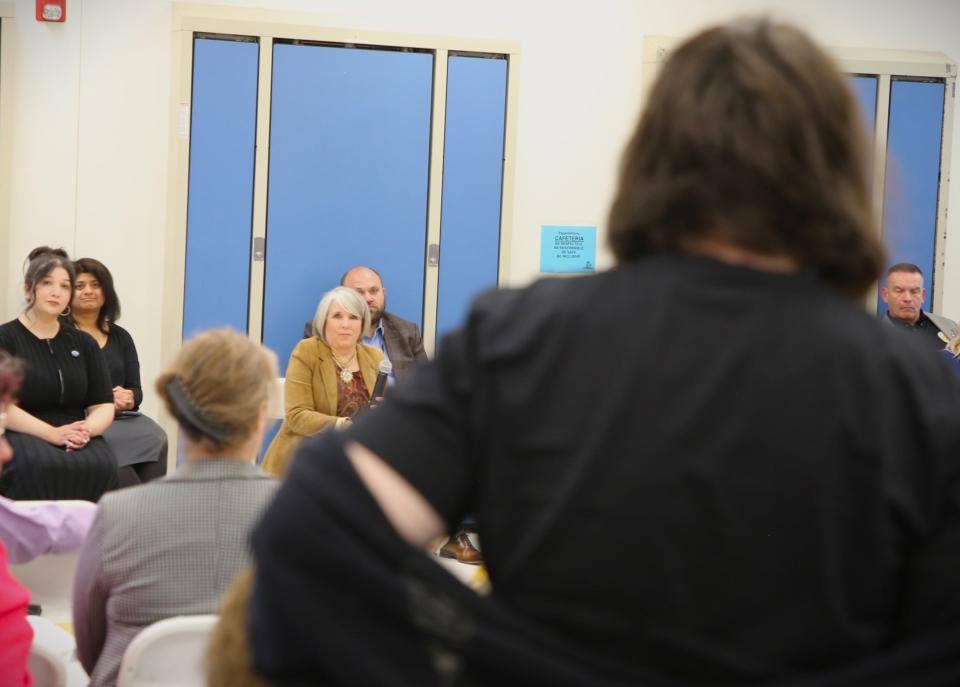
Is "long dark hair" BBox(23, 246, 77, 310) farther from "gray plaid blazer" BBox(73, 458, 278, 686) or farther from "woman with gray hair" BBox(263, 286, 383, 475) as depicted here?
"gray plaid blazer" BBox(73, 458, 278, 686)

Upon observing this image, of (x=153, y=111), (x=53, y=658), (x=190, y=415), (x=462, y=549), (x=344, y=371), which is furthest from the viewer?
(x=153, y=111)

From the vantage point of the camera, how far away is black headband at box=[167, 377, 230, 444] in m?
2.09

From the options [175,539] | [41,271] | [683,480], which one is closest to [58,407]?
[41,271]

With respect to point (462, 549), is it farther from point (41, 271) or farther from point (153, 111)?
point (153, 111)

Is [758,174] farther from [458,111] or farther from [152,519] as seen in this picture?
[458,111]

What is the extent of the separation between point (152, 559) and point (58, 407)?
10.2ft

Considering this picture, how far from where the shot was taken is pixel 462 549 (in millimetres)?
5293

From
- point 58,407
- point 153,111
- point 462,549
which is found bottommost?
point 462,549

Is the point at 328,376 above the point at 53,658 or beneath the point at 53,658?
above

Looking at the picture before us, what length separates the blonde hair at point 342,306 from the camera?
4.99 meters

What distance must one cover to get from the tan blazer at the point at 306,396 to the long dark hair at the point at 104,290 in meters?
1.22

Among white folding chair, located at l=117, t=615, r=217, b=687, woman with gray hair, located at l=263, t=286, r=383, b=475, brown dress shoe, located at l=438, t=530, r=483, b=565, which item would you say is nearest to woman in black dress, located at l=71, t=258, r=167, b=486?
woman with gray hair, located at l=263, t=286, r=383, b=475

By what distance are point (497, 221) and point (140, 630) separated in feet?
15.0

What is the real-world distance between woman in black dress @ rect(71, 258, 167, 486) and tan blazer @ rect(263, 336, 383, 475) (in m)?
0.71
